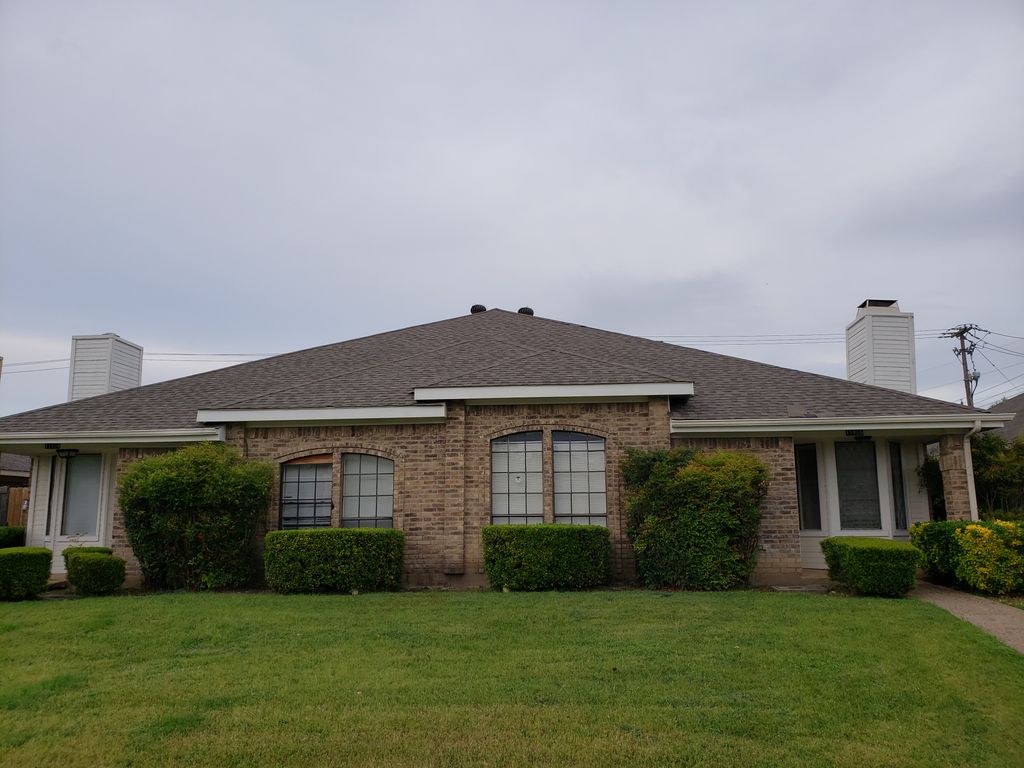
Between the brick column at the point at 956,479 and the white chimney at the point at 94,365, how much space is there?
17.9m

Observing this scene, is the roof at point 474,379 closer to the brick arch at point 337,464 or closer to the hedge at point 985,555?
the brick arch at point 337,464

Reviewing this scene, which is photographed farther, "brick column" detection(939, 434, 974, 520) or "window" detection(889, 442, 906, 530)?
"window" detection(889, 442, 906, 530)

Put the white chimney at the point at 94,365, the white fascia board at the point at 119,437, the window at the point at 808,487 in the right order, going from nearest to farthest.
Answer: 1. the white fascia board at the point at 119,437
2. the window at the point at 808,487
3. the white chimney at the point at 94,365

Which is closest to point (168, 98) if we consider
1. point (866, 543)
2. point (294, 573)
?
point (294, 573)

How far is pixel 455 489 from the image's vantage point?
12.7 meters

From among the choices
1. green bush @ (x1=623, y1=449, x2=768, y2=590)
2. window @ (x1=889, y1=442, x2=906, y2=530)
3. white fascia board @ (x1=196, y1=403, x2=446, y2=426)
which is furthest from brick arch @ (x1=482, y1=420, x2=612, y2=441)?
window @ (x1=889, y1=442, x2=906, y2=530)

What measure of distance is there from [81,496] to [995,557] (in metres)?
16.1

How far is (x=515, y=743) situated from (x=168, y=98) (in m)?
12.9

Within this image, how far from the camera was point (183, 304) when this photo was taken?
20875 millimetres

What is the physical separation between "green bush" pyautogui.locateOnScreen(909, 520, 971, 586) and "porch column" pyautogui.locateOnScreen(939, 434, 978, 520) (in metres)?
0.65

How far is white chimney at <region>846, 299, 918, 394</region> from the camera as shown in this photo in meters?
16.2

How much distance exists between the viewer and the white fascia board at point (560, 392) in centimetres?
1251

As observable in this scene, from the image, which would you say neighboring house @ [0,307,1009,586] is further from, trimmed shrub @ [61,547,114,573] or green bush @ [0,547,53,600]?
green bush @ [0,547,53,600]

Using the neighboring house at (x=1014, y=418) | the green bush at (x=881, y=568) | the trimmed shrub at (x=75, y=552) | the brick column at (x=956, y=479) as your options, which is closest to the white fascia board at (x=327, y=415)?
the trimmed shrub at (x=75, y=552)
